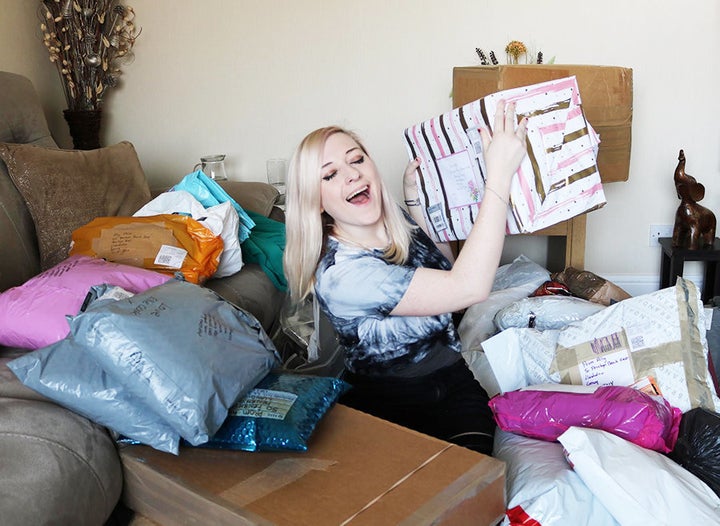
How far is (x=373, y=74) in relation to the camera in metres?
3.07

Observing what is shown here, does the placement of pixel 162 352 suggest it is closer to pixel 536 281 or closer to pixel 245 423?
pixel 245 423

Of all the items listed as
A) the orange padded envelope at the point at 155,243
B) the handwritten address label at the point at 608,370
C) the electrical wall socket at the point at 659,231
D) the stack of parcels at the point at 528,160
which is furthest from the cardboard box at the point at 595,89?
the orange padded envelope at the point at 155,243

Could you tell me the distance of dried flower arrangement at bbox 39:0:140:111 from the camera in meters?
2.98

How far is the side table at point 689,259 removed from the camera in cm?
267

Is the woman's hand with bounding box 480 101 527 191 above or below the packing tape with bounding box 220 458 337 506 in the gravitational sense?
above

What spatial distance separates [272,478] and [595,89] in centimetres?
165

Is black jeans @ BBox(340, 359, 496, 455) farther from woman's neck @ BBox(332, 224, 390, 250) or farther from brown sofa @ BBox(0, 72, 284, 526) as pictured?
brown sofa @ BBox(0, 72, 284, 526)

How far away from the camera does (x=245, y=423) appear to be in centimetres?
119

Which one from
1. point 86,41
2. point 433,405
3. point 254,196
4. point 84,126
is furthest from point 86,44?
point 433,405

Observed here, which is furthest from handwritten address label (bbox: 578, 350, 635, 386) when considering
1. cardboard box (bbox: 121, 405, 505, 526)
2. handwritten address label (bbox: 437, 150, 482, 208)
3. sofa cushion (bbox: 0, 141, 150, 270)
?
sofa cushion (bbox: 0, 141, 150, 270)

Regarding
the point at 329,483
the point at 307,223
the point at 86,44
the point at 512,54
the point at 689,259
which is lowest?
the point at 689,259

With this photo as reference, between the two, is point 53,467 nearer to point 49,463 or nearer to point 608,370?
point 49,463

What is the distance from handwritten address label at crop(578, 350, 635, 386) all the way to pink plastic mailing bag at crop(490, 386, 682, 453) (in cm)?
11

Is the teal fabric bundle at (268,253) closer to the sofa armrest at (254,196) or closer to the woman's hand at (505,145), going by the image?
the sofa armrest at (254,196)
